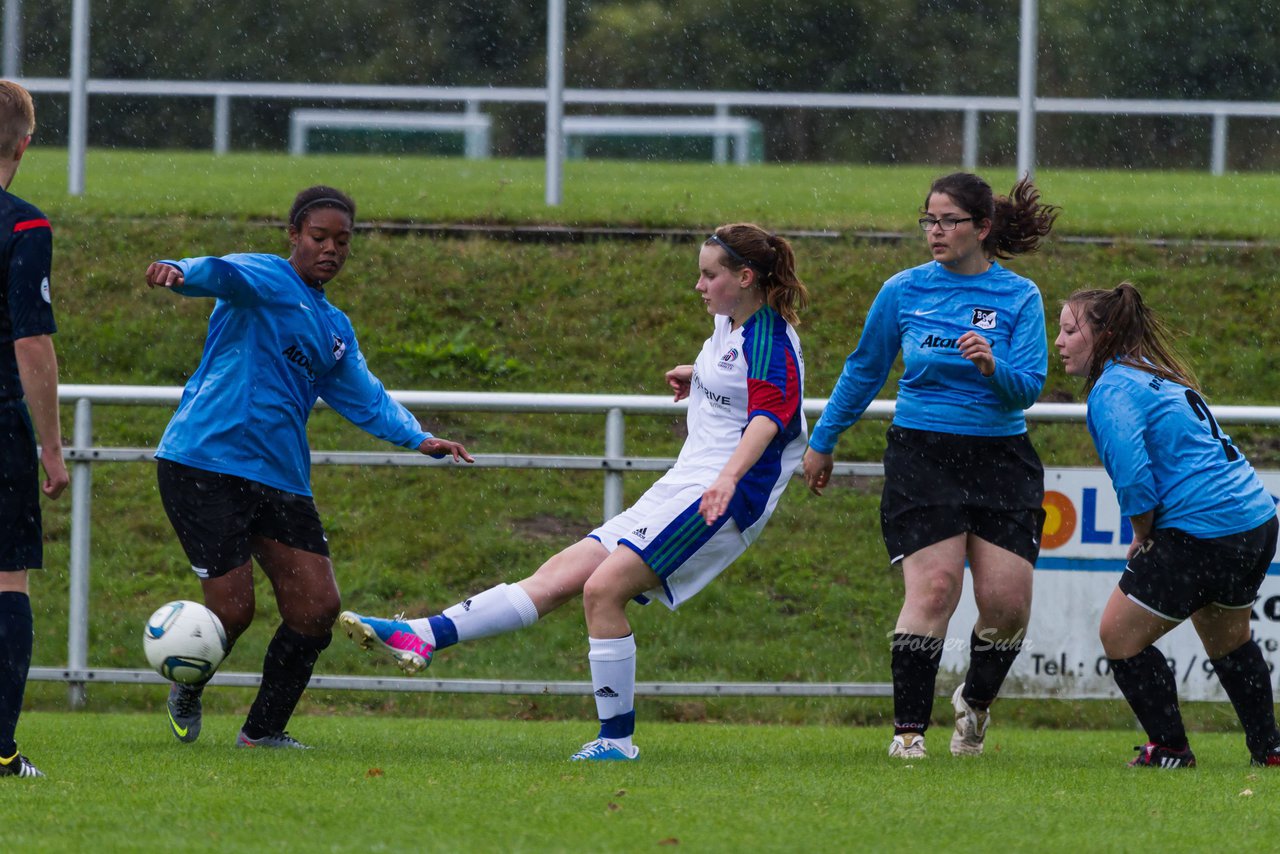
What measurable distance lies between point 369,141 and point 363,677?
51.5 ft

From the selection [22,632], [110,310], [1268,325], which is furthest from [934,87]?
[22,632]

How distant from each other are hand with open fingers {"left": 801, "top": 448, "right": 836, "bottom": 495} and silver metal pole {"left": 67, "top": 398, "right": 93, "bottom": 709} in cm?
335

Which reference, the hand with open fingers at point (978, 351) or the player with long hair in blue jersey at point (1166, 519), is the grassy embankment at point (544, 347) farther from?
the hand with open fingers at point (978, 351)

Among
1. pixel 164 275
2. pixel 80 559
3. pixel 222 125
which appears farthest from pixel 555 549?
pixel 222 125

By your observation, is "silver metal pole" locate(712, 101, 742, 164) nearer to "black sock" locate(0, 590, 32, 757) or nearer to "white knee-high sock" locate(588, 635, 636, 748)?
"white knee-high sock" locate(588, 635, 636, 748)

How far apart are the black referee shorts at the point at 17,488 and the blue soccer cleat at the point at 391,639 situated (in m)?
0.99

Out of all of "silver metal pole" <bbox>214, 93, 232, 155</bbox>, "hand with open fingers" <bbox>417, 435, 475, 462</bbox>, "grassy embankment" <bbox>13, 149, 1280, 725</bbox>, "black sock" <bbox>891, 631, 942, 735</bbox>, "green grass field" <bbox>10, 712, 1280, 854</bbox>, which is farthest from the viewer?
"silver metal pole" <bbox>214, 93, 232, 155</bbox>

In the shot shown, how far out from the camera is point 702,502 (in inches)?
208

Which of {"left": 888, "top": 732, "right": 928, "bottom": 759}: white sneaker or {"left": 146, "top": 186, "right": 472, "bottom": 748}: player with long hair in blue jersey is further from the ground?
{"left": 146, "top": 186, "right": 472, "bottom": 748}: player with long hair in blue jersey

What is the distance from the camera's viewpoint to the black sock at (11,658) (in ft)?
16.4

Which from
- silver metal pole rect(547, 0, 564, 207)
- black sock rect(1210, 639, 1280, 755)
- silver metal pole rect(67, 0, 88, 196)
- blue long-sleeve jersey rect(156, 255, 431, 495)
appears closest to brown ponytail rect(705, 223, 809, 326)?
blue long-sleeve jersey rect(156, 255, 431, 495)

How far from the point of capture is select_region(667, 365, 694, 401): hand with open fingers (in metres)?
5.96

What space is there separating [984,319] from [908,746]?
5.06 feet

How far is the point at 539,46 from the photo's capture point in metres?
14.4
